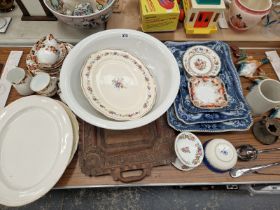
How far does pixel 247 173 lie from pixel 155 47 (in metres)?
0.45

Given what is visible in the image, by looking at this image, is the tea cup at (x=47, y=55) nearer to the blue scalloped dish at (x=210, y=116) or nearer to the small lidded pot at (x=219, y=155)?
the blue scalloped dish at (x=210, y=116)

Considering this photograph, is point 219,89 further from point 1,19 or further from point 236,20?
point 1,19

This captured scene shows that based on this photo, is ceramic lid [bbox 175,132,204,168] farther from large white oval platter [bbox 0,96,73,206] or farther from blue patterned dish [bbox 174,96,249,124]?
large white oval platter [bbox 0,96,73,206]

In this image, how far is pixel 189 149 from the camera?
0.63 meters

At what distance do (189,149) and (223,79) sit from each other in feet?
0.90

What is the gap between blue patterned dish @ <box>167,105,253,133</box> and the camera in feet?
2.15

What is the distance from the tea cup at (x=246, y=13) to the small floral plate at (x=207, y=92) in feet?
0.79

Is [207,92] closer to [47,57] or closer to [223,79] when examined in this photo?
[223,79]

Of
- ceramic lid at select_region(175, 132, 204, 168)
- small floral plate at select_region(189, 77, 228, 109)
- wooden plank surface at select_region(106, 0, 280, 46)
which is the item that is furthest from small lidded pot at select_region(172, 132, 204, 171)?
wooden plank surface at select_region(106, 0, 280, 46)

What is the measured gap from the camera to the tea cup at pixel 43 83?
0.65 meters

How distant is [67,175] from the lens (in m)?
0.61

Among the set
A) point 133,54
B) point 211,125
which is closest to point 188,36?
point 133,54

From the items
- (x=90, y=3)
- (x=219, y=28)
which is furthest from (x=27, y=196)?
(x=219, y=28)

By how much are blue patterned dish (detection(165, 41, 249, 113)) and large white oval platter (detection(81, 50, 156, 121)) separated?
0.11 metres
